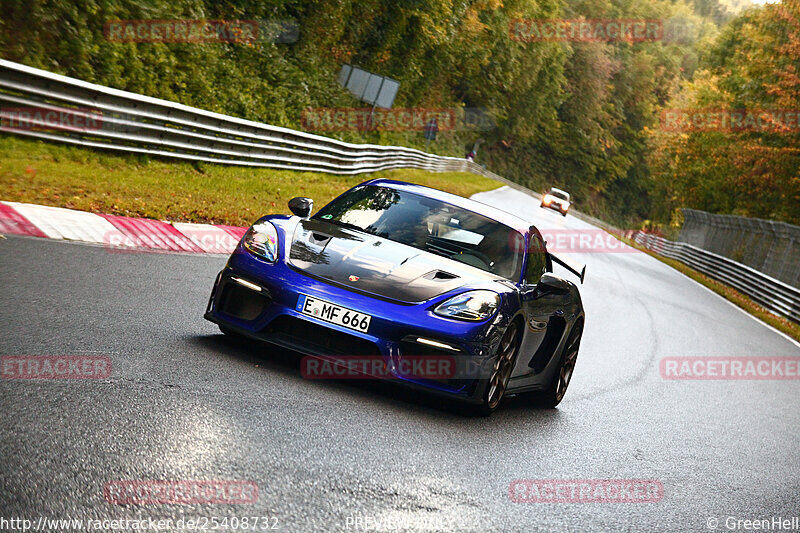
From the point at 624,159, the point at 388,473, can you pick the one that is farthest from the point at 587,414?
the point at 624,159

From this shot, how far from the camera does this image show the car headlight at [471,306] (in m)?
5.94

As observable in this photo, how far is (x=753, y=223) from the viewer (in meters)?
32.6

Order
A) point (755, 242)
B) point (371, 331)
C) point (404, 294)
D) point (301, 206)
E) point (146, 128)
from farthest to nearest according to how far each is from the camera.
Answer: point (755, 242)
point (146, 128)
point (301, 206)
point (404, 294)
point (371, 331)

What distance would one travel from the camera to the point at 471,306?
19.8 feet

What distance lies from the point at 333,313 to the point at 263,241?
2.88ft

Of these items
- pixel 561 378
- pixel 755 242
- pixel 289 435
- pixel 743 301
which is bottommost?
pixel 743 301

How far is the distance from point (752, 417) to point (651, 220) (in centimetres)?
8542

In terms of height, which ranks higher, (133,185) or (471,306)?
(471,306)

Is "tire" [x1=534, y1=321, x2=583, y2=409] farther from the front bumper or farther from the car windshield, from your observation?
the front bumper

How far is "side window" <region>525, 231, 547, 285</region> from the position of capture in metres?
7.20

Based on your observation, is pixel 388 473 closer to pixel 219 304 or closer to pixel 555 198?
pixel 219 304

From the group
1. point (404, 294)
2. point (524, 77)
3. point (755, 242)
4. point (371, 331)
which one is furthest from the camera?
point (524, 77)

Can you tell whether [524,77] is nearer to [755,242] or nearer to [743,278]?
[755,242]

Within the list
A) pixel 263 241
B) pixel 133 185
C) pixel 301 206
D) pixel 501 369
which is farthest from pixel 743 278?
pixel 263 241
